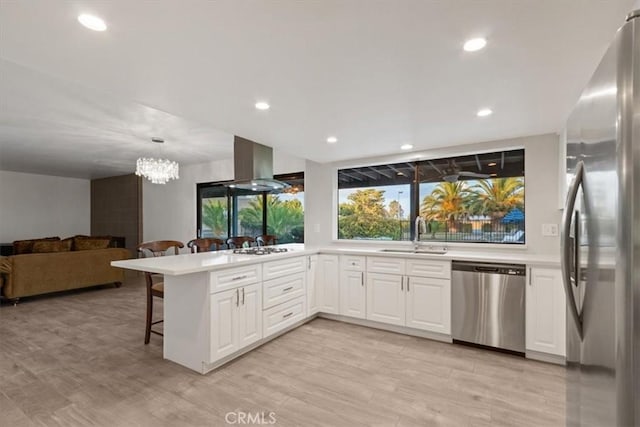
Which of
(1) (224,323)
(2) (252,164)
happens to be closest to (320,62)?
(2) (252,164)

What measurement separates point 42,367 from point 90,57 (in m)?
2.63

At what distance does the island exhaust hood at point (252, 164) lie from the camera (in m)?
3.47

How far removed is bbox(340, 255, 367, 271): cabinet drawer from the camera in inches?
143

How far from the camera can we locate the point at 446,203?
3754mm

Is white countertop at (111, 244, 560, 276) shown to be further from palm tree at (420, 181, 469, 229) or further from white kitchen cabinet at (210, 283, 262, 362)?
palm tree at (420, 181, 469, 229)

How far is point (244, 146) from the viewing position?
355 cm

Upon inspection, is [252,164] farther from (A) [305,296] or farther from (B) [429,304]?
(B) [429,304]

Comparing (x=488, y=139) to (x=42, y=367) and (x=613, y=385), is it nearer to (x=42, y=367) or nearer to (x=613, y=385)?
(x=613, y=385)

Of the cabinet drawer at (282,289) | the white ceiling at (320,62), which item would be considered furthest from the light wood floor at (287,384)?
the white ceiling at (320,62)

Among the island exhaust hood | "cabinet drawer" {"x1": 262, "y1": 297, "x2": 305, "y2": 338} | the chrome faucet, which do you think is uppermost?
the island exhaust hood

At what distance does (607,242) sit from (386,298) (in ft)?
9.20

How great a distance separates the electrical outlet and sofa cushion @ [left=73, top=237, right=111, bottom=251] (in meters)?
7.07

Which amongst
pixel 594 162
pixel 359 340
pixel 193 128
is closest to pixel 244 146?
pixel 193 128

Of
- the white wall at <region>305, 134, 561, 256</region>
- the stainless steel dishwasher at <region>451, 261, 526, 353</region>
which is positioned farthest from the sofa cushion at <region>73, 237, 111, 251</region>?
the stainless steel dishwasher at <region>451, 261, 526, 353</region>
